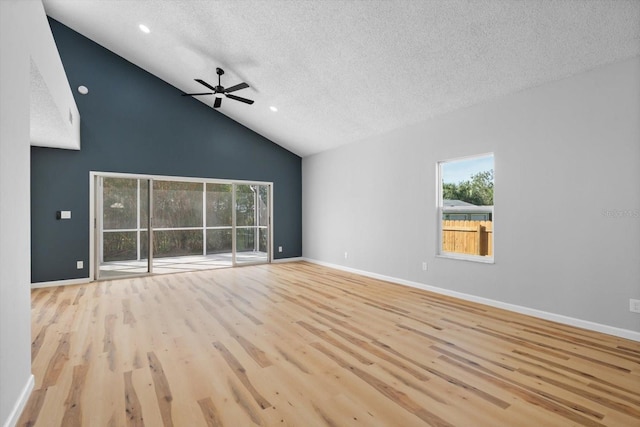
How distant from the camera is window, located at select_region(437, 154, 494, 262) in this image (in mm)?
4348

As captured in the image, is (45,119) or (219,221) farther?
(219,221)

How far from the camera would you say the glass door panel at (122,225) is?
6.23 meters

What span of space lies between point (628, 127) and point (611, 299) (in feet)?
5.51

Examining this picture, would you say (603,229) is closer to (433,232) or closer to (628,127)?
(628,127)

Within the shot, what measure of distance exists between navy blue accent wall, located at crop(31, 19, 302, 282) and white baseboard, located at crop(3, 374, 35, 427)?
4.13 metres

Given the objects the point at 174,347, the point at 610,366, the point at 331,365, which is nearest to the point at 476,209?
the point at 610,366

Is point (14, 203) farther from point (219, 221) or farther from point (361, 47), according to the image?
point (219, 221)

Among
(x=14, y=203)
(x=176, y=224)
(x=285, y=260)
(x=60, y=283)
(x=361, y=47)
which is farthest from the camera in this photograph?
(x=285, y=260)

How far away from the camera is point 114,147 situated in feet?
19.5

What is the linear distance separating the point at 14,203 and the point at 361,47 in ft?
11.8

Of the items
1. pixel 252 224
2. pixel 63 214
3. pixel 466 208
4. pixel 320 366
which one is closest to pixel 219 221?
pixel 252 224

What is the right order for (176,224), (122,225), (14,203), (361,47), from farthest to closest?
(176,224) < (122,225) < (361,47) < (14,203)

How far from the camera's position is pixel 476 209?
4477 millimetres

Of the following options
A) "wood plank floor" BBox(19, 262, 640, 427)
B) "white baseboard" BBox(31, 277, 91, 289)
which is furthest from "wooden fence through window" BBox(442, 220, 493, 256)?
"white baseboard" BBox(31, 277, 91, 289)
